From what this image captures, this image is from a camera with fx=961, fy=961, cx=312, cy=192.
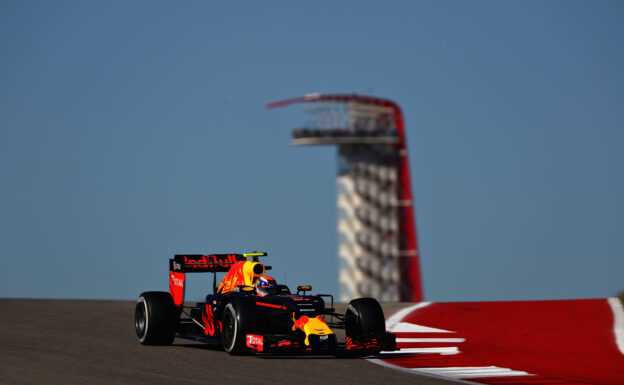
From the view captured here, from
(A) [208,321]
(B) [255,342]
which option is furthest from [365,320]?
(A) [208,321]

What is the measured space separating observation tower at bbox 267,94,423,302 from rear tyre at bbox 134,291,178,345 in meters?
71.5

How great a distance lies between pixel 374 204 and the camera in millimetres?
88250

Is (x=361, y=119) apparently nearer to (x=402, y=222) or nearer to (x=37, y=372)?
(x=402, y=222)

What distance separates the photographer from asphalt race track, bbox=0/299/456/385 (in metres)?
11.3

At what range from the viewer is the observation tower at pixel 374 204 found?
Answer: 3442 inches

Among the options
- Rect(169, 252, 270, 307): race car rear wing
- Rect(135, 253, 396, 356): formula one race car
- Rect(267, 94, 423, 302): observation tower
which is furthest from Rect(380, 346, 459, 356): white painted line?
Rect(267, 94, 423, 302): observation tower

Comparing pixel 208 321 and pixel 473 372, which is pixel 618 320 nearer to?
pixel 473 372

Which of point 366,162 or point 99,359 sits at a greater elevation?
point 366,162

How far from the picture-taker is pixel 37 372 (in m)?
11.6

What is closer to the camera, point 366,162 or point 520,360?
point 520,360

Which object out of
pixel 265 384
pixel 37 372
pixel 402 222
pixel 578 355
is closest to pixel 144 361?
pixel 37 372

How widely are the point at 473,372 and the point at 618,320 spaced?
871 centimetres

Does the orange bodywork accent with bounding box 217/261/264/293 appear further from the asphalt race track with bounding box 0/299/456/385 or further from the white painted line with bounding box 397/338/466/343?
the white painted line with bounding box 397/338/466/343

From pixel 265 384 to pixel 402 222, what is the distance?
77.4 metres
